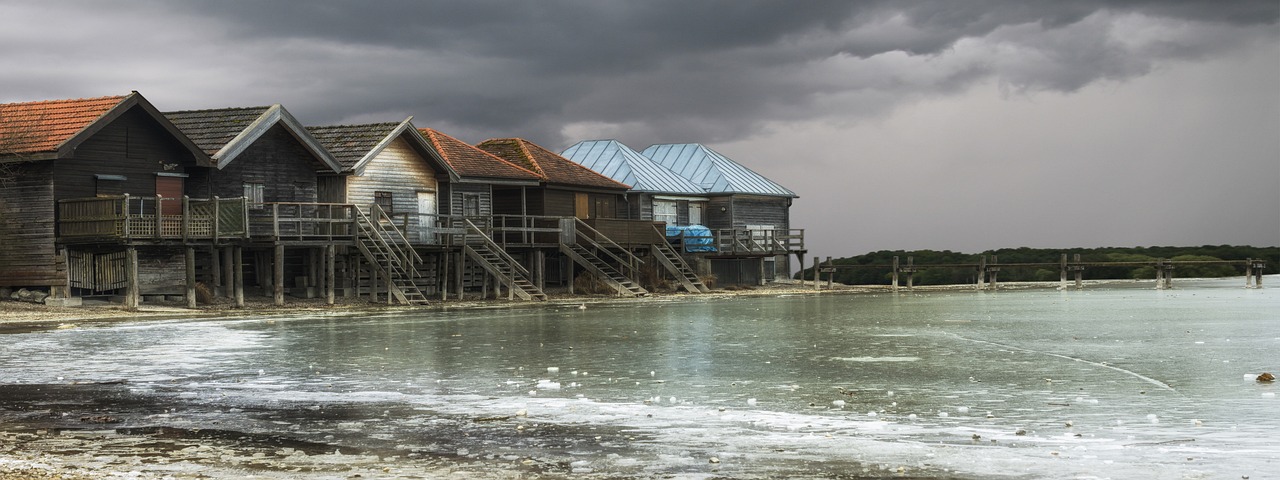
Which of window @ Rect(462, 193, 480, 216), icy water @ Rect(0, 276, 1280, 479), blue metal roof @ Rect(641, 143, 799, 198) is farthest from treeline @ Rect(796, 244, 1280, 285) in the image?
icy water @ Rect(0, 276, 1280, 479)

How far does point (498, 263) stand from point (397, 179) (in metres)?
4.76

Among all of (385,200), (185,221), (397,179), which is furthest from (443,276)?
(185,221)

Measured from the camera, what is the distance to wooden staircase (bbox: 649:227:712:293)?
54.5 m

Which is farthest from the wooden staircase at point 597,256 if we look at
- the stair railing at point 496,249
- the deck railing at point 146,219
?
the deck railing at point 146,219

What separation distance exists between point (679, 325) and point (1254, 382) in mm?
15371

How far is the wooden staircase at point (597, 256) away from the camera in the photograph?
50719 millimetres

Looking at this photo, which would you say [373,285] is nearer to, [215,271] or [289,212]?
[289,212]

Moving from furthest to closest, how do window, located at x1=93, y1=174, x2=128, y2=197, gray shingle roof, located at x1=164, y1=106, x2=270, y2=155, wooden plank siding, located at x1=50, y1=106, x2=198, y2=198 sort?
gray shingle roof, located at x1=164, y1=106, x2=270, y2=155
window, located at x1=93, y1=174, x2=128, y2=197
wooden plank siding, located at x1=50, y1=106, x2=198, y2=198

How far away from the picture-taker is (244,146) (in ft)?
134

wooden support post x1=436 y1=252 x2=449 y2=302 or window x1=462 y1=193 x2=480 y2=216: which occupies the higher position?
window x1=462 y1=193 x2=480 y2=216

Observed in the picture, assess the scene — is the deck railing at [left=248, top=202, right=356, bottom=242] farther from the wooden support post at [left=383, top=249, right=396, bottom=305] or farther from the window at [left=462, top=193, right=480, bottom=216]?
the window at [left=462, top=193, right=480, bottom=216]

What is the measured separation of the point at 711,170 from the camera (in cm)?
6769

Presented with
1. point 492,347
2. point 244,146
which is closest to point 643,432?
point 492,347

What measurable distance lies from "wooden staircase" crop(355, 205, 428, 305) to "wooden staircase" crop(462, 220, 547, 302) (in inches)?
89.9
